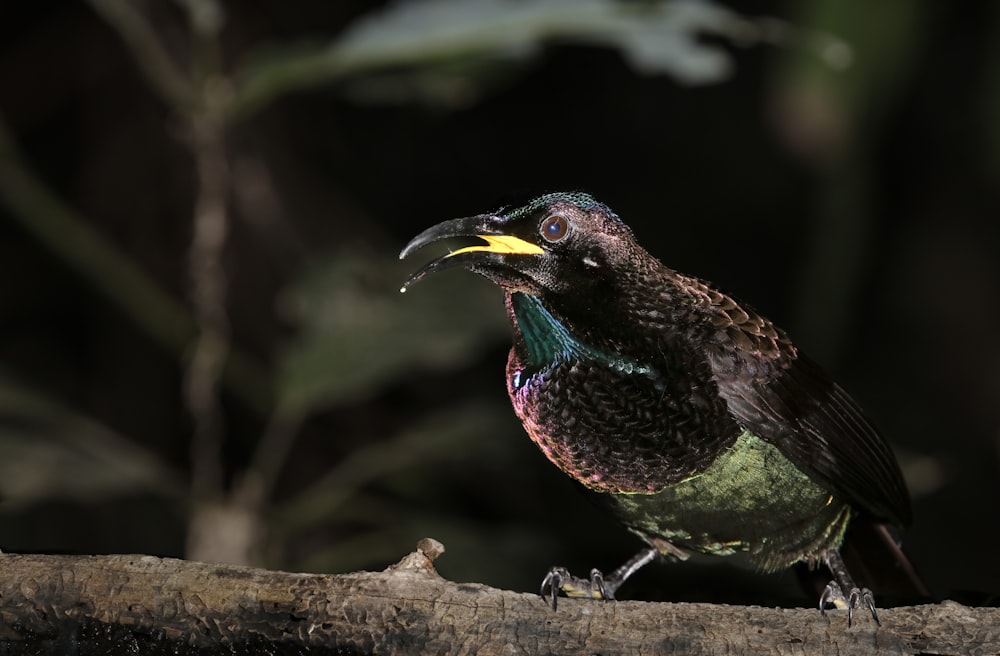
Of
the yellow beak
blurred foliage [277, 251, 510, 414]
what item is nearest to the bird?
the yellow beak

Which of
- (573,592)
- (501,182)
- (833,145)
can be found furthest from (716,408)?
(501,182)

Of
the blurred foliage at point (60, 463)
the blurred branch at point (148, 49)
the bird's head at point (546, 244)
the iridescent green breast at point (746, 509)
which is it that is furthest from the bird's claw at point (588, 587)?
the blurred branch at point (148, 49)

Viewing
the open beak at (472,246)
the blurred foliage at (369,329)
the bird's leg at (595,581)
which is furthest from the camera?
the blurred foliage at (369,329)

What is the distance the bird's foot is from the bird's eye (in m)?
0.73

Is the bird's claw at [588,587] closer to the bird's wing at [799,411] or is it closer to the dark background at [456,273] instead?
the dark background at [456,273]

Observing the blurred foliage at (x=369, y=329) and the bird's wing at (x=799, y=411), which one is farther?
the blurred foliage at (x=369, y=329)

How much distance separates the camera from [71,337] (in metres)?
6.21

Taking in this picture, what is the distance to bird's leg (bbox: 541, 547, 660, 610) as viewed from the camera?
2.01 meters

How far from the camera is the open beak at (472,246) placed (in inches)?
67.6

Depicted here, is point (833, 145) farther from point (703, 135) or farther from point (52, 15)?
point (52, 15)

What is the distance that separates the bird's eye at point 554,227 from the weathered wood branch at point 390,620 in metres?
0.52

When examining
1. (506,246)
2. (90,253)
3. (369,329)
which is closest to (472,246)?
(506,246)

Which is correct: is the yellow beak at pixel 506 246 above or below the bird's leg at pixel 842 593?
above

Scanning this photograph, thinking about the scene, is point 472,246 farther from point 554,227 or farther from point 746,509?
point 746,509
